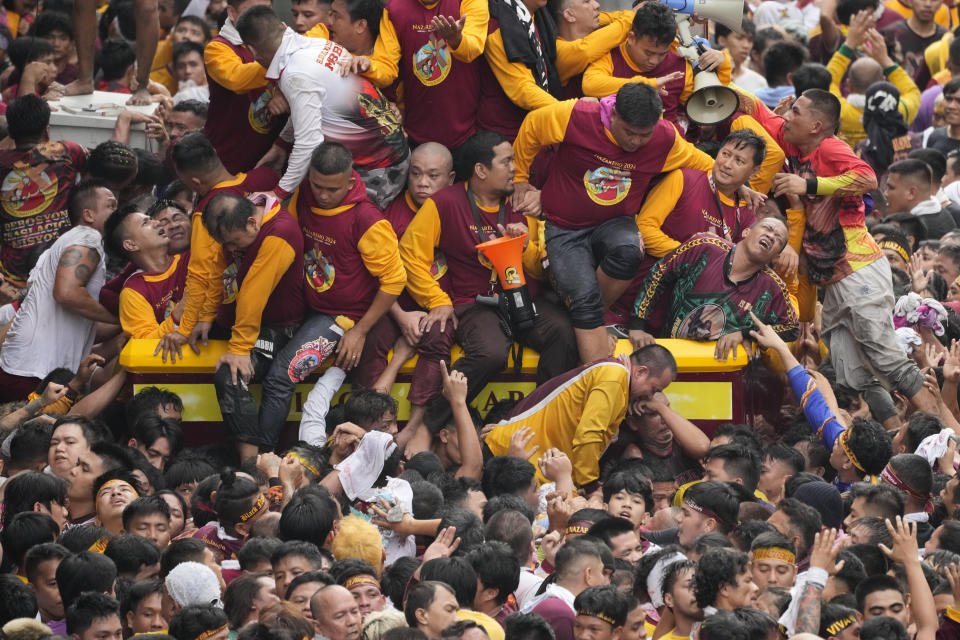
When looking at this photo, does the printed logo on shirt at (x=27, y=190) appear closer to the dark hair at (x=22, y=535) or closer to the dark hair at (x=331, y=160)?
the dark hair at (x=331, y=160)

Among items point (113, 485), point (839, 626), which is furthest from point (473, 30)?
point (839, 626)

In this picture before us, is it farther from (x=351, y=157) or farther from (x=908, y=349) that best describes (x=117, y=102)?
(x=908, y=349)

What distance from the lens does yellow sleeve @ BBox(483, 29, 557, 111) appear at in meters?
9.79

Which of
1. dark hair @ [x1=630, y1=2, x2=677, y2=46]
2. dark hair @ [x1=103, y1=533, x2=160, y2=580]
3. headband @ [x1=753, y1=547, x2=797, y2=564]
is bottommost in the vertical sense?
dark hair @ [x1=103, y1=533, x2=160, y2=580]

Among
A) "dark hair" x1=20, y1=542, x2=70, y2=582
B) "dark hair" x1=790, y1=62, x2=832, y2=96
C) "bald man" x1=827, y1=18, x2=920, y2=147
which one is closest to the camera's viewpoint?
"dark hair" x1=20, y1=542, x2=70, y2=582


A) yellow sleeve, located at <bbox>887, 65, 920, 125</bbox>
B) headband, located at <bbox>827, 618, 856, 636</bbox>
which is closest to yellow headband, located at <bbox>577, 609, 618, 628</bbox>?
headband, located at <bbox>827, 618, 856, 636</bbox>

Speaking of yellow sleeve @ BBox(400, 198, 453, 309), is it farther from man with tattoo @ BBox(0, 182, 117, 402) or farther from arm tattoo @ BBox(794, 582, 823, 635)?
arm tattoo @ BBox(794, 582, 823, 635)

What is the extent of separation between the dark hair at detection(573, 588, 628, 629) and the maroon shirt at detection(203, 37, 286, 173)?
448cm

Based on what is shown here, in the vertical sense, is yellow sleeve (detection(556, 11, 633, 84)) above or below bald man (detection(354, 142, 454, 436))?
above

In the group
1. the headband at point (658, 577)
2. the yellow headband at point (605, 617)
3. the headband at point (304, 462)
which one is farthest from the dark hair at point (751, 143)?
the yellow headband at point (605, 617)

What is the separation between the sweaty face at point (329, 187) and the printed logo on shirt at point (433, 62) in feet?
2.70

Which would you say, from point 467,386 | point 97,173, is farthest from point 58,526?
point 97,173

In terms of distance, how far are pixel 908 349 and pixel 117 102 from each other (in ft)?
18.7

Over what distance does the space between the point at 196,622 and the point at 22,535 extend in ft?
4.80
